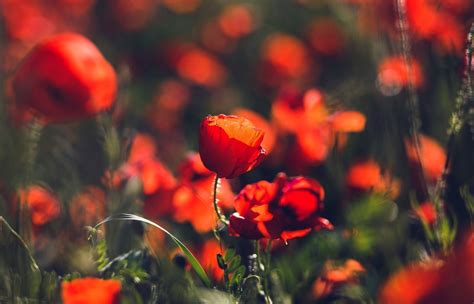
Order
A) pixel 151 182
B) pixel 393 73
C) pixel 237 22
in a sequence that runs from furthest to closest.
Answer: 1. pixel 237 22
2. pixel 393 73
3. pixel 151 182

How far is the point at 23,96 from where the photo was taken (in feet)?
3.73

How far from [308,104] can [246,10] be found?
60.0 inches

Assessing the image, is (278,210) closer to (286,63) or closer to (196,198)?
(196,198)

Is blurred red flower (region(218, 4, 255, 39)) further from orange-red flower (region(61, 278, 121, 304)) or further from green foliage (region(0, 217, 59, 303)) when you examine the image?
orange-red flower (region(61, 278, 121, 304))

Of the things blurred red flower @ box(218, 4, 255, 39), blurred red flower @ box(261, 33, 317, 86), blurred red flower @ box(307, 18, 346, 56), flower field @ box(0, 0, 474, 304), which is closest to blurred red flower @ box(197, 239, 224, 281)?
flower field @ box(0, 0, 474, 304)

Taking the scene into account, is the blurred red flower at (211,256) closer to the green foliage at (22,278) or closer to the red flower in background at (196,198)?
the red flower in background at (196,198)

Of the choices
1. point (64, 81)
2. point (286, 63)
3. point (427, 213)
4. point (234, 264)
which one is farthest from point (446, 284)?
point (286, 63)

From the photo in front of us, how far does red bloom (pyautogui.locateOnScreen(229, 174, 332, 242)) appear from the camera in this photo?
0.76 m

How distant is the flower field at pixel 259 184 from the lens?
77 centimetres

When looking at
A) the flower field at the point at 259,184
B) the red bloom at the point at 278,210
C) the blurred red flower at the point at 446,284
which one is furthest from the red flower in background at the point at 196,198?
the blurred red flower at the point at 446,284

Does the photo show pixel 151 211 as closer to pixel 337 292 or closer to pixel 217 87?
pixel 337 292

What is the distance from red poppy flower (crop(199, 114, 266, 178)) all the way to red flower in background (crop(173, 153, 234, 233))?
30 centimetres

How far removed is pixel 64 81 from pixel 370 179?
0.47 m

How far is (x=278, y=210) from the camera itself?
2.58 ft
